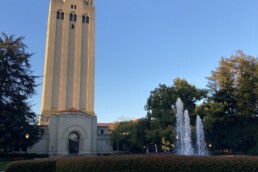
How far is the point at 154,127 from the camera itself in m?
35.5

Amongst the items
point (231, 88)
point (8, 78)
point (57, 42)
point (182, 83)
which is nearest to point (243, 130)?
point (231, 88)

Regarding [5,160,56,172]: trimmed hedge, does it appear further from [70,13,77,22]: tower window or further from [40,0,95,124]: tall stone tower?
[70,13,77,22]: tower window

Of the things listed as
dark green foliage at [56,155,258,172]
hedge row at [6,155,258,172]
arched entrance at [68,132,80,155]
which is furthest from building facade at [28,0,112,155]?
dark green foliage at [56,155,258,172]

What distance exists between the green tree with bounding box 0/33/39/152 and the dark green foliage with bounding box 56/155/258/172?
69.3 feet

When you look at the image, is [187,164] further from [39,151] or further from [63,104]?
[63,104]

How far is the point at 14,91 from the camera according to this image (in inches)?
1210

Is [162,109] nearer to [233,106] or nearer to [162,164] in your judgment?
[233,106]

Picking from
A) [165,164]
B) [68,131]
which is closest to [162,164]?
[165,164]

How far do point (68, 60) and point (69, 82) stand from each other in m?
3.73

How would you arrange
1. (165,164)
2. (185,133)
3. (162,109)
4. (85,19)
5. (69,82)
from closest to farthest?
(165,164) → (185,133) → (162,109) → (69,82) → (85,19)

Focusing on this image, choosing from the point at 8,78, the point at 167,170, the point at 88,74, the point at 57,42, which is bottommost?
the point at 167,170

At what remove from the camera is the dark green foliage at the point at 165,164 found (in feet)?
29.8

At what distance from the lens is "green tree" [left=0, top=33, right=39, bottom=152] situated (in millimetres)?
29953

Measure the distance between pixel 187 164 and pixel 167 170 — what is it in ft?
2.11
